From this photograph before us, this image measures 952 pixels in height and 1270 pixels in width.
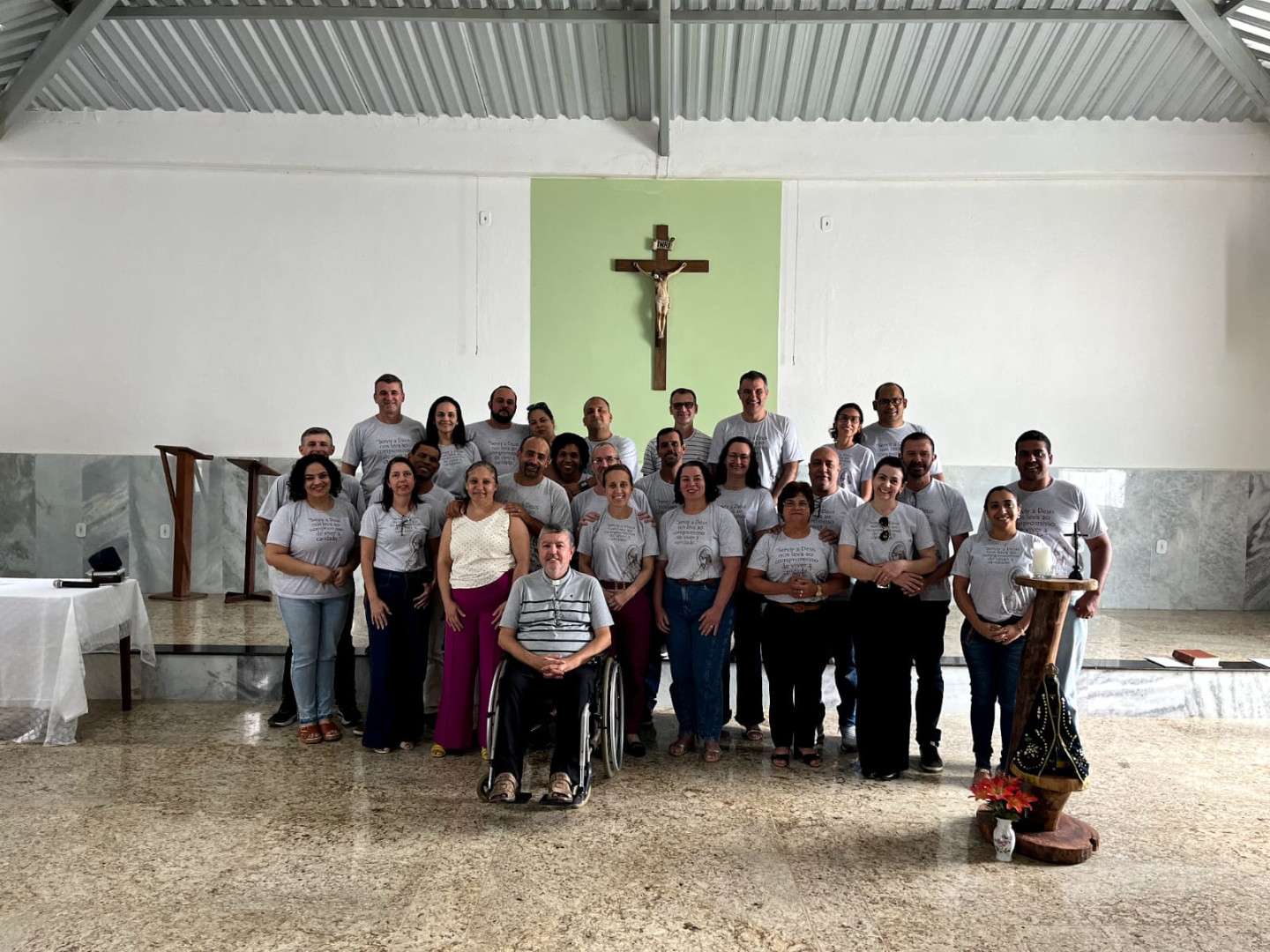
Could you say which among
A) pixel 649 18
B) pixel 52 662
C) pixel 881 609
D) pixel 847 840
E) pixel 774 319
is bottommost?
pixel 847 840

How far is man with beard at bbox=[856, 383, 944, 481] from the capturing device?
5094mm

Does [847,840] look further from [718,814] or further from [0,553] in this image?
[0,553]

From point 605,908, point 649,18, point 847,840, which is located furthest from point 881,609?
point 649,18

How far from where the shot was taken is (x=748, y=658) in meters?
4.78

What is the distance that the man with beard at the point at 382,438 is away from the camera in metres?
5.27

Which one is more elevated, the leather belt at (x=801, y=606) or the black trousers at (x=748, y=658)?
the leather belt at (x=801, y=606)

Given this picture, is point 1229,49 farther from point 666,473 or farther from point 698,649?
point 698,649

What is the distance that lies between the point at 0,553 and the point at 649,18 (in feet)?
22.0

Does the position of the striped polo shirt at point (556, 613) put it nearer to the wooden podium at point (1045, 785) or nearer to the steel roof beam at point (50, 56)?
the wooden podium at point (1045, 785)

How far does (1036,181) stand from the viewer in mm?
8055

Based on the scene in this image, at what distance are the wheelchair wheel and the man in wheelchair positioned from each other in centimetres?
8

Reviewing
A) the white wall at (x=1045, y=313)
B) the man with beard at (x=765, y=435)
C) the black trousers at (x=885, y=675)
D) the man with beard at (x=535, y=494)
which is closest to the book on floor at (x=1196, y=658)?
the black trousers at (x=885, y=675)

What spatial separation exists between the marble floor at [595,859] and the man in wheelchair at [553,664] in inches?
6.1

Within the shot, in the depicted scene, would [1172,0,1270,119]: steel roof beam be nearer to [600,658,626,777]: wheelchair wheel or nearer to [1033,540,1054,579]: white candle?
[1033,540,1054,579]: white candle
